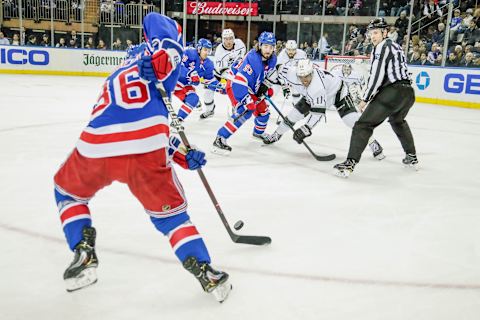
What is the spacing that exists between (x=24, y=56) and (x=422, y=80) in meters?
8.37

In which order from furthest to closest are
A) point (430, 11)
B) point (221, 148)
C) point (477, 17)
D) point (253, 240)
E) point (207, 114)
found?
point (430, 11) < point (477, 17) < point (207, 114) < point (221, 148) < point (253, 240)

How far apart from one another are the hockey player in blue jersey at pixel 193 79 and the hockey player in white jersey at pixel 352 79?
86.1 inches

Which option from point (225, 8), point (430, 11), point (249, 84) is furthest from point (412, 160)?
point (225, 8)

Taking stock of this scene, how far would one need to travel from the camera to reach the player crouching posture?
1.69m

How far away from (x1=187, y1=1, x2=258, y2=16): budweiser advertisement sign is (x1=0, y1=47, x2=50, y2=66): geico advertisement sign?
3.64 m

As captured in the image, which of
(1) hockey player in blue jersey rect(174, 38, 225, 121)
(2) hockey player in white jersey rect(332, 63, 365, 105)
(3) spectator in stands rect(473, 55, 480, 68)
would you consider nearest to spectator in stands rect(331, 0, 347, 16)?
(2) hockey player in white jersey rect(332, 63, 365, 105)

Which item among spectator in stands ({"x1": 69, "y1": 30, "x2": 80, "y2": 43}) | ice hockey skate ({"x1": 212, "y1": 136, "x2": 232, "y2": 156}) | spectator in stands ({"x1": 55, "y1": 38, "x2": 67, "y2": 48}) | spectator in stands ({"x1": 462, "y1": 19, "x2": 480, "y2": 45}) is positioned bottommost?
ice hockey skate ({"x1": 212, "y1": 136, "x2": 232, "y2": 156})

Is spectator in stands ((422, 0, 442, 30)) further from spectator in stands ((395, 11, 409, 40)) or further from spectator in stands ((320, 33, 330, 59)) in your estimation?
spectator in stands ((320, 33, 330, 59))

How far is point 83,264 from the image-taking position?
5.69ft

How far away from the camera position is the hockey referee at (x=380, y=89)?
3.75m

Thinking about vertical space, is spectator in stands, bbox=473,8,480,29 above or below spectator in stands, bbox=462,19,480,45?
above

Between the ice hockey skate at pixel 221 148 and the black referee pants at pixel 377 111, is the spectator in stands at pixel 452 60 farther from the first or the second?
the ice hockey skate at pixel 221 148

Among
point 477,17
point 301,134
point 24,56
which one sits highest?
point 477,17

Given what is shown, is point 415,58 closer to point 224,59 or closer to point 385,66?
point 224,59
